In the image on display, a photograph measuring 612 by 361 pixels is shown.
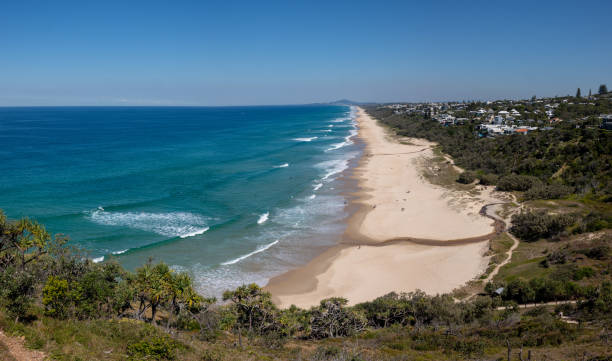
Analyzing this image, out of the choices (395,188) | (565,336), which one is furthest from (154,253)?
(395,188)

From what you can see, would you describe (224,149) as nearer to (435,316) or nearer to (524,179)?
(524,179)

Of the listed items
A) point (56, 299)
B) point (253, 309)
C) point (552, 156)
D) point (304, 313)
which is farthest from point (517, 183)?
point (56, 299)

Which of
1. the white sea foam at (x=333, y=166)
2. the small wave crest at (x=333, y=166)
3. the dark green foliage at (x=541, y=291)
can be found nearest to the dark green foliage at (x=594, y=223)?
the dark green foliage at (x=541, y=291)

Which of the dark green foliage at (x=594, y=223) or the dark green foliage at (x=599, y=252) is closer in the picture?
the dark green foliage at (x=599, y=252)

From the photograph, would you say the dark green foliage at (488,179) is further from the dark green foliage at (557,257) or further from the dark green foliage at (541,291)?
the dark green foliage at (541,291)

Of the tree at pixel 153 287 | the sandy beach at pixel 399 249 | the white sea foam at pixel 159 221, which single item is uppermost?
the tree at pixel 153 287

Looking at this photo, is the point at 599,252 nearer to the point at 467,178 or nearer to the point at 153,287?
the point at 153,287

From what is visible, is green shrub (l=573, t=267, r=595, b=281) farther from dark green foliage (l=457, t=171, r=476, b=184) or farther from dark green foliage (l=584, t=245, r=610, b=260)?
dark green foliage (l=457, t=171, r=476, b=184)
